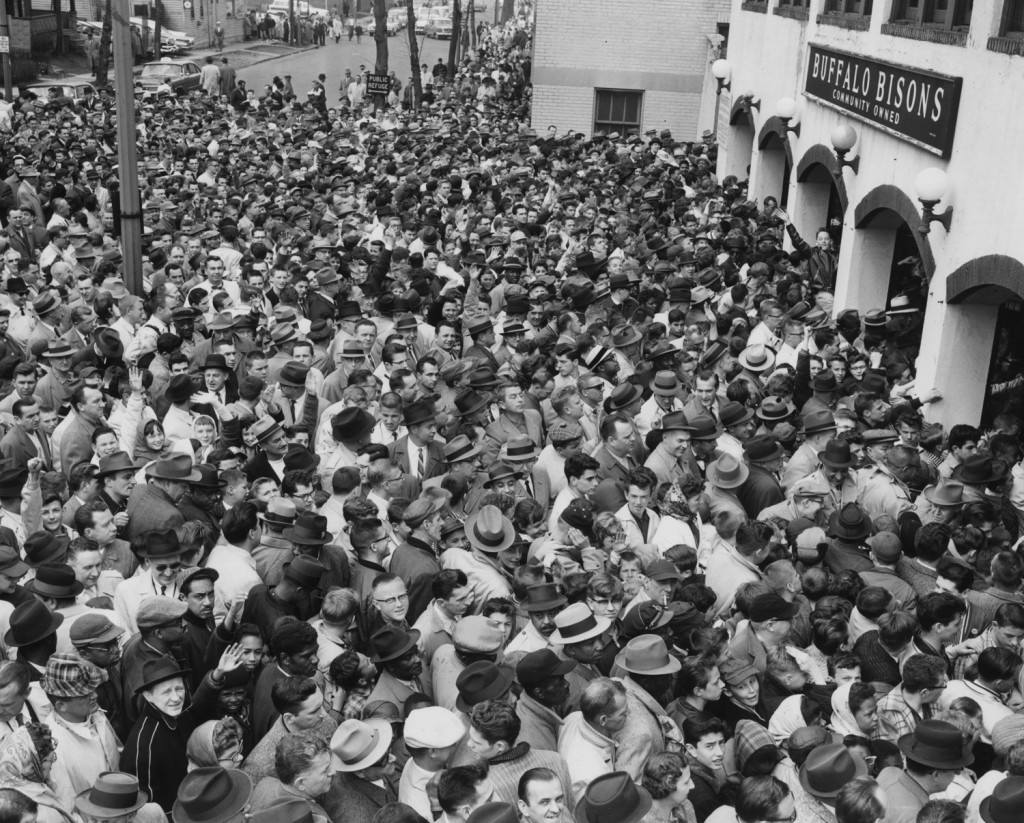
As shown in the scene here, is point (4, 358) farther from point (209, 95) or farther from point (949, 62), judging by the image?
point (209, 95)

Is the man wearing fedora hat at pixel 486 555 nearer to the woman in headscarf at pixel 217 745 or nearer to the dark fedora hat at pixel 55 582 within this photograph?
the woman in headscarf at pixel 217 745

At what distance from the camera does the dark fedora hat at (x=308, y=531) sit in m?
7.03

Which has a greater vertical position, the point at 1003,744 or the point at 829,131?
the point at 829,131

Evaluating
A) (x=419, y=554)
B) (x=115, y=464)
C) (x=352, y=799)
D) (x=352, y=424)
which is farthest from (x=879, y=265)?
(x=352, y=799)

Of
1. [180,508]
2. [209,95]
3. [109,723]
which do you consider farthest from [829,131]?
[209,95]

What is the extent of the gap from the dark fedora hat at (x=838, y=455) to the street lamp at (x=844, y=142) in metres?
7.08

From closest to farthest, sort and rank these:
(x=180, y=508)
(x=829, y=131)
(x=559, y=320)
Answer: (x=180, y=508) → (x=559, y=320) → (x=829, y=131)

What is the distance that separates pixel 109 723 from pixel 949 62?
947 cm

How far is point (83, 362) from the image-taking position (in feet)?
34.4

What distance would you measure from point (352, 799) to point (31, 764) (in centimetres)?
128

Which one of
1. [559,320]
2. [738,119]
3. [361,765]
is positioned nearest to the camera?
[361,765]

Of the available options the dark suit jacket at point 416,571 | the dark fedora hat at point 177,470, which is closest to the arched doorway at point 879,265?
the dark suit jacket at point 416,571

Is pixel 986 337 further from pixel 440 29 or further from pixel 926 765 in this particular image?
pixel 440 29

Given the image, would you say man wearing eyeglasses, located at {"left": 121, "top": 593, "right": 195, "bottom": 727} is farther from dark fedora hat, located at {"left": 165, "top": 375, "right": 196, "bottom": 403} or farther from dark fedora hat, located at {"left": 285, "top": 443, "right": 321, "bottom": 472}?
dark fedora hat, located at {"left": 165, "top": 375, "right": 196, "bottom": 403}
